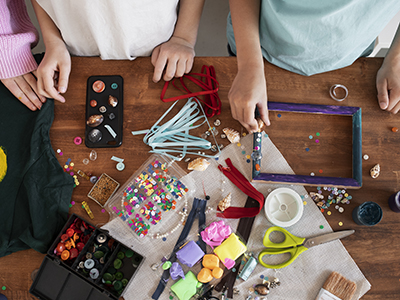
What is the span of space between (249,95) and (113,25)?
49cm

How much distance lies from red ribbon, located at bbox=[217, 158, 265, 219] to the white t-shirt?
0.54 meters

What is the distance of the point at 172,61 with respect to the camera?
958 millimetres

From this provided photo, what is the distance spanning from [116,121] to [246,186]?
0.51 m

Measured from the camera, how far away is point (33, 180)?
915 mm

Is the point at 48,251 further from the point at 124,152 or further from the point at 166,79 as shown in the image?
the point at 166,79

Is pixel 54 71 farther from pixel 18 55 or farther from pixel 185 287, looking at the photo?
pixel 185 287

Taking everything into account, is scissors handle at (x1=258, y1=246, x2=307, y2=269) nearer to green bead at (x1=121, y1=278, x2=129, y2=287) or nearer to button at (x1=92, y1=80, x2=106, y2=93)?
green bead at (x1=121, y1=278, x2=129, y2=287)

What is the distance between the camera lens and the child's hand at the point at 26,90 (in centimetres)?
96

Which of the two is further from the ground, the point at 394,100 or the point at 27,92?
the point at 394,100

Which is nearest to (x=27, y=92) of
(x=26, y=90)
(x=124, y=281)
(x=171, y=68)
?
(x=26, y=90)

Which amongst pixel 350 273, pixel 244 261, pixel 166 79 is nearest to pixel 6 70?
pixel 166 79

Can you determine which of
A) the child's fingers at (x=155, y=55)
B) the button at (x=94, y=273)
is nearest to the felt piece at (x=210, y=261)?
the button at (x=94, y=273)

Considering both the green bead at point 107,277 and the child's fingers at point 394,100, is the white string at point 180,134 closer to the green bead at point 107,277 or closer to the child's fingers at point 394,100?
the green bead at point 107,277

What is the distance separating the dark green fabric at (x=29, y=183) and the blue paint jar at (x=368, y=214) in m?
0.95
